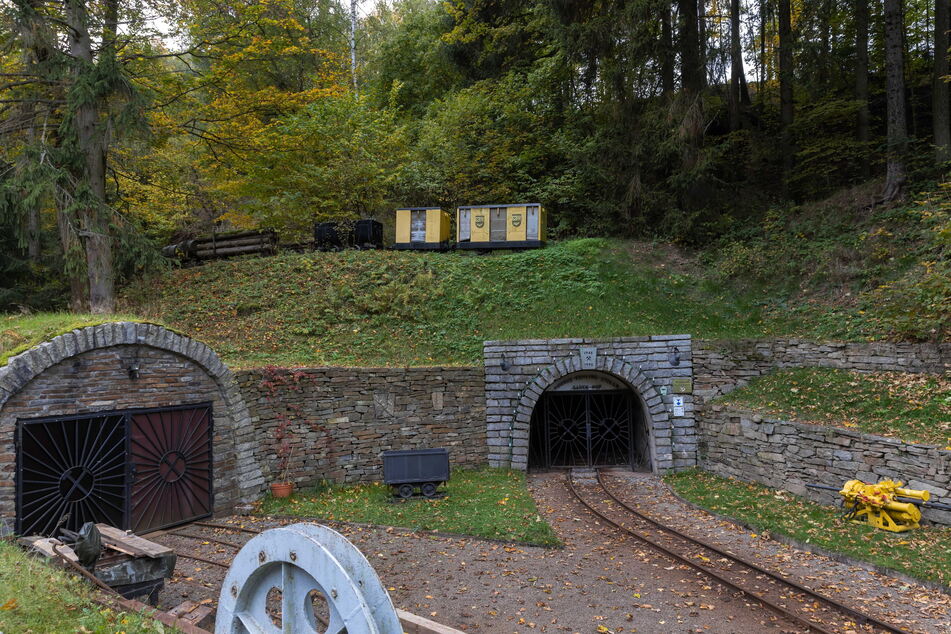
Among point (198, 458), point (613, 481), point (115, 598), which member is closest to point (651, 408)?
point (613, 481)

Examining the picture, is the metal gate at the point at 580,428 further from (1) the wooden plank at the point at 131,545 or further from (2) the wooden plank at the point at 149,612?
(2) the wooden plank at the point at 149,612

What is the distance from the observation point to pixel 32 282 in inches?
722

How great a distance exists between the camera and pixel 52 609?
4547mm

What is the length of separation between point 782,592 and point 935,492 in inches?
142

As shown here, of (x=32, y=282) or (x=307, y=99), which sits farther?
(x=307, y=99)

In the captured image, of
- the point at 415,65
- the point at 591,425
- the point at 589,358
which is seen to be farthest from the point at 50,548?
the point at 415,65

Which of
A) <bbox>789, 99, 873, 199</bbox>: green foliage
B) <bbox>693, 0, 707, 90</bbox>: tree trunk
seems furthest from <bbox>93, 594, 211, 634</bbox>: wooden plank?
<bbox>789, 99, 873, 199</bbox>: green foliage

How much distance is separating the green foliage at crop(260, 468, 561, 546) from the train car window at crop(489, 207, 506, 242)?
9.67 m

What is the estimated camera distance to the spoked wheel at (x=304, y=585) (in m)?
2.81

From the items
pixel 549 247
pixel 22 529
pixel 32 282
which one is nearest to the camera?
pixel 22 529

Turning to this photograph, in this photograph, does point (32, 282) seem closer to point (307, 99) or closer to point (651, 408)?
point (307, 99)

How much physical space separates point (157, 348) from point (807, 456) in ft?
40.9

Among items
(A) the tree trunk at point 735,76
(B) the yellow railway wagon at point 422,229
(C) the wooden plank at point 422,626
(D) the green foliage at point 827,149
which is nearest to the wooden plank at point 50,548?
(C) the wooden plank at point 422,626

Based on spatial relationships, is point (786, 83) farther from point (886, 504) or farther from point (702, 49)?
point (886, 504)
